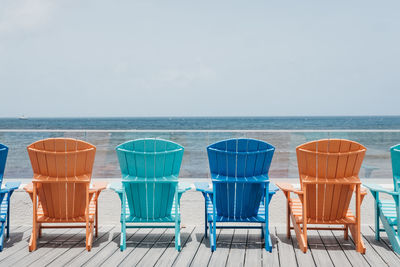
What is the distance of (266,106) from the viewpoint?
40.6 metres

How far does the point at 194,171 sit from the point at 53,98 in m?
48.8

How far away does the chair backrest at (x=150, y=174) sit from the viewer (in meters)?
3.92

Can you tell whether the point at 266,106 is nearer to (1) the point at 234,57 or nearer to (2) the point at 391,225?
(1) the point at 234,57

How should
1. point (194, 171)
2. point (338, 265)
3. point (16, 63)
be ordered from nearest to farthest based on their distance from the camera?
point (338, 265) < point (194, 171) < point (16, 63)

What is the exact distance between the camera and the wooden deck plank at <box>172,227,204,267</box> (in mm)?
3576

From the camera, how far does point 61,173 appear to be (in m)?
3.85

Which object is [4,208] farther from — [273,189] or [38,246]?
[273,189]

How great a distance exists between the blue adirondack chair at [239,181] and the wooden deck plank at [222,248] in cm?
10

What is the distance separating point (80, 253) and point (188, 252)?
37.0 inches

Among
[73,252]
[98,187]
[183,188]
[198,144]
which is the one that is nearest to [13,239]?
[73,252]

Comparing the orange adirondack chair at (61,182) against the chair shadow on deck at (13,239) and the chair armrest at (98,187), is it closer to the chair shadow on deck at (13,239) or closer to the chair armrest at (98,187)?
the chair armrest at (98,187)

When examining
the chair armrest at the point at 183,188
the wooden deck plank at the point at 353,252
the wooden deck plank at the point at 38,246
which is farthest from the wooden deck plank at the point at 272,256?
the wooden deck plank at the point at 38,246

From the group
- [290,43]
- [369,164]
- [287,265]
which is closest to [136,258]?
[287,265]

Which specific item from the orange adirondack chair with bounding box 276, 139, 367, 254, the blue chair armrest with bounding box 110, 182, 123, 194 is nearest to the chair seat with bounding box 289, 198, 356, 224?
the orange adirondack chair with bounding box 276, 139, 367, 254
